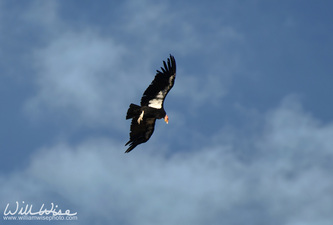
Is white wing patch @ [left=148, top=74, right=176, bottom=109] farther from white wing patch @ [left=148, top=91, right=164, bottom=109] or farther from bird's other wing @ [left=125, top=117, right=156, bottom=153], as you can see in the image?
bird's other wing @ [left=125, top=117, right=156, bottom=153]

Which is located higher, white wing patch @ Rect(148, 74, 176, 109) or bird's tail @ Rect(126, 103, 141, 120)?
white wing patch @ Rect(148, 74, 176, 109)

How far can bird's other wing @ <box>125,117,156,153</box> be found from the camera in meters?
30.5

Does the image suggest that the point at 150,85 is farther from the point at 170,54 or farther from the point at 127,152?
the point at 127,152

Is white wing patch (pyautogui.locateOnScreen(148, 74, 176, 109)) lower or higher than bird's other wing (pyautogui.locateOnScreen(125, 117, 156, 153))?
→ higher

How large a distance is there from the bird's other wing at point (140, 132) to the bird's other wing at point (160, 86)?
1074 mm

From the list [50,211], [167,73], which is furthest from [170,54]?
[50,211]

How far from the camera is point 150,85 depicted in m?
29.6

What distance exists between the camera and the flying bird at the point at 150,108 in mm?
29484

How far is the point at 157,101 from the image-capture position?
1186 inches

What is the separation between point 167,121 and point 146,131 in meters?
1.19

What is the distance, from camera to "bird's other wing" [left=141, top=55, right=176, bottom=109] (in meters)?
29.4

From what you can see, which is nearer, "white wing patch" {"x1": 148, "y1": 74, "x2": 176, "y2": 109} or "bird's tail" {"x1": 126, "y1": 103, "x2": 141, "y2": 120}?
"bird's tail" {"x1": 126, "y1": 103, "x2": 141, "y2": 120}

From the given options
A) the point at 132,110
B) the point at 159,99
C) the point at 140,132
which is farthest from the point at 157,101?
the point at 140,132

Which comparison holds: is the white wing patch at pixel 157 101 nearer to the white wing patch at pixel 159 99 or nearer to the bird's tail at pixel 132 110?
the white wing patch at pixel 159 99
